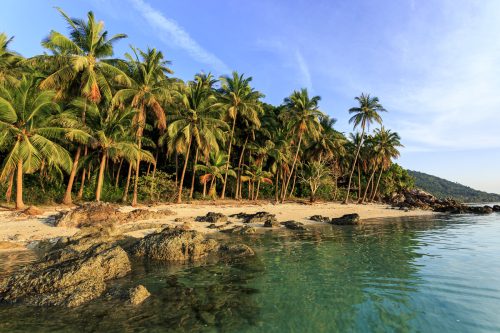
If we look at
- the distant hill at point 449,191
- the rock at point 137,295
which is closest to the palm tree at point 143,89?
the rock at point 137,295

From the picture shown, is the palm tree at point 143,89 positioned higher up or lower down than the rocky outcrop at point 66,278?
higher up

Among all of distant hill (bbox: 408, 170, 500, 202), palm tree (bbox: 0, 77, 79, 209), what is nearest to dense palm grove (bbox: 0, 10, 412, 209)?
palm tree (bbox: 0, 77, 79, 209)

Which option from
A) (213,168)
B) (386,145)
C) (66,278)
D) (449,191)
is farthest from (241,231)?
(449,191)

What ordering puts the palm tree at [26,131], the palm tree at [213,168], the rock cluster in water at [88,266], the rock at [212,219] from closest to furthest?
the rock cluster in water at [88,266] → the palm tree at [26,131] → the rock at [212,219] → the palm tree at [213,168]

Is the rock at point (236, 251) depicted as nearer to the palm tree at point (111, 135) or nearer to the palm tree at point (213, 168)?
the palm tree at point (111, 135)

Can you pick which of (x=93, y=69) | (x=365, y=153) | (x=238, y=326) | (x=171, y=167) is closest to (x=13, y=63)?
(x=93, y=69)

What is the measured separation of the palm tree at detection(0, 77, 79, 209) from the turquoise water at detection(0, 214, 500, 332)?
51.6ft

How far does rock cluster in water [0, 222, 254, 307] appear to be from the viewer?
280 inches

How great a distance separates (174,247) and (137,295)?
4568 mm

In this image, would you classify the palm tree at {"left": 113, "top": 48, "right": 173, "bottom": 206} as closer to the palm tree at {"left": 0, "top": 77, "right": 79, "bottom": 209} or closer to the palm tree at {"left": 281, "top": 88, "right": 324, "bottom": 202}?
the palm tree at {"left": 0, "top": 77, "right": 79, "bottom": 209}

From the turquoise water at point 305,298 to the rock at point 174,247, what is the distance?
948mm

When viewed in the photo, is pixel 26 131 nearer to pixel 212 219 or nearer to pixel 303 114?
pixel 212 219

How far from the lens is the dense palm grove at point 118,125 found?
71.0ft

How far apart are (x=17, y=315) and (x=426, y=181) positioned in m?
202
